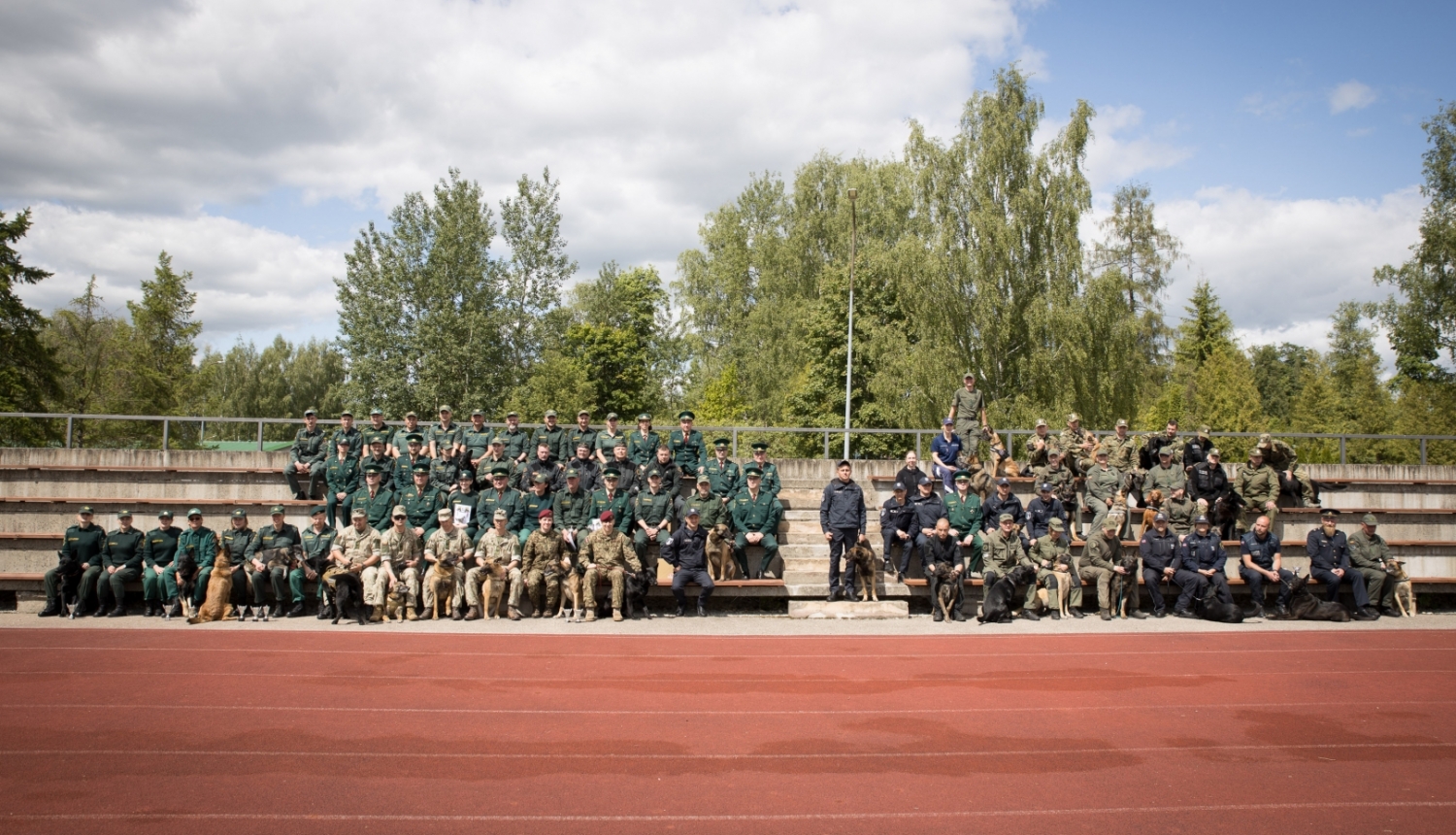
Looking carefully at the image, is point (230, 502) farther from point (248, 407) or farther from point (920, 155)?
point (248, 407)

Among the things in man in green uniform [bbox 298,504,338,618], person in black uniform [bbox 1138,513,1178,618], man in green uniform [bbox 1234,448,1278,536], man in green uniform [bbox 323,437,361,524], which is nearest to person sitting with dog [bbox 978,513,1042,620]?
person in black uniform [bbox 1138,513,1178,618]

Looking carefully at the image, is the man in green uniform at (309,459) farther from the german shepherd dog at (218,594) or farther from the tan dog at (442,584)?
the tan dog at (442,584)

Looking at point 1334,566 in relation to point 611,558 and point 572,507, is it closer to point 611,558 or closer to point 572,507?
point 611,558

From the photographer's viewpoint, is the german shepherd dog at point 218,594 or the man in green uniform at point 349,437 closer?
the german shepherd dog at point 218,594

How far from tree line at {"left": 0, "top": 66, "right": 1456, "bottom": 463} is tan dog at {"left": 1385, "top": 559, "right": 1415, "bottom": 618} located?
12.1 m

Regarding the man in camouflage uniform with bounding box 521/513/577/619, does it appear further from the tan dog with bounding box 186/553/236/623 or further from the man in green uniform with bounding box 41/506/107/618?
the man in green uniform with bounding box 41/506/107/618

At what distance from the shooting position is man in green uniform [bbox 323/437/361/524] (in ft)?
43.5

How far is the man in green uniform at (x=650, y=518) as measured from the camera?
12.4 m

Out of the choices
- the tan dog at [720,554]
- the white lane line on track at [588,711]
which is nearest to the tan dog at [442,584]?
the tan dog at [720,554]

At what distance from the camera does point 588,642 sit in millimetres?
10211

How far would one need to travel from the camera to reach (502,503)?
1273 centimetres

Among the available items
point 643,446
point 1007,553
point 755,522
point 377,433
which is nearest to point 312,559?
point 377,433

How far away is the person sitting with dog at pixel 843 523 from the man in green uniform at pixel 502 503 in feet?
14.6

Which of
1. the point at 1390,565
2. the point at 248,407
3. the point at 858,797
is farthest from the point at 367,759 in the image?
the point at 248,407
